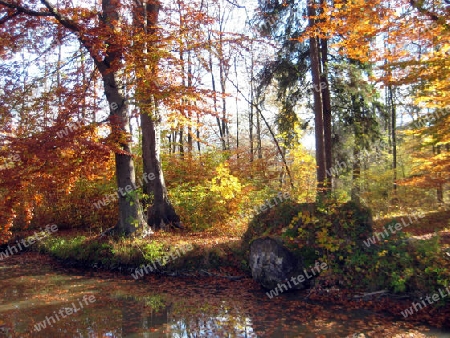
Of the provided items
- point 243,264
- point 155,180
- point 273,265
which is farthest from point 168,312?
point 155,180

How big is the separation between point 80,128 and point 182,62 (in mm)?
3199

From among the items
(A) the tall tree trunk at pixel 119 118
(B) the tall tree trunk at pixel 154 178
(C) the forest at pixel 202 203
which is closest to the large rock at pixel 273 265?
(C) the forest at pixel 202 203

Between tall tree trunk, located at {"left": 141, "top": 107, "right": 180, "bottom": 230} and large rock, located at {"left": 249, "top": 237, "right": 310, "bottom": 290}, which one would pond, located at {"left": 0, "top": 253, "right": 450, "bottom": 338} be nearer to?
large rock, located at {"left": 249, "top": 237, "right": 310, "bottom": 290}

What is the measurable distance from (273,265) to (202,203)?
4.70m

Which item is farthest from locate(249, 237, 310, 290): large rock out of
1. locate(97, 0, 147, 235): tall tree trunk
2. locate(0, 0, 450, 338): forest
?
locate(97, 0, 147, 235): tall tree trunk

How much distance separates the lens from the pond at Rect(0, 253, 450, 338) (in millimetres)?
5668

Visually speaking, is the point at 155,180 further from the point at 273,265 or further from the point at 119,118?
the point at 273,265

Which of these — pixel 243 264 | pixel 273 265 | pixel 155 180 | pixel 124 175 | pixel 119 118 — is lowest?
pixel 243 264

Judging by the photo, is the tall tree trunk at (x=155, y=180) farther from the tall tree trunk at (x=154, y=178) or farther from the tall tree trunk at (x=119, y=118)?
the tall tree trunk at (x=119, y=118)

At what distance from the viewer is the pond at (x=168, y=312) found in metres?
5.67

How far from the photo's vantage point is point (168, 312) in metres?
6.68

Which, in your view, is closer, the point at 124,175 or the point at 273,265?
the point at 273,265

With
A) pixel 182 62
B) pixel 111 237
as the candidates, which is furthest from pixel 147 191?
pixel 182 62

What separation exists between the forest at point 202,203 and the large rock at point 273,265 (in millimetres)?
29
